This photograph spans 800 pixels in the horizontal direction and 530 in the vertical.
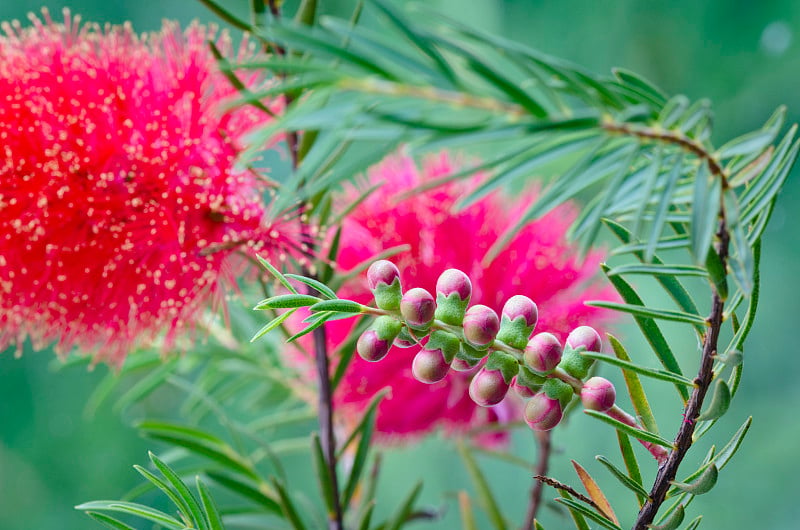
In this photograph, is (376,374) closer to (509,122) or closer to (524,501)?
(509,122)

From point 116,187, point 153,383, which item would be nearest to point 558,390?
point 116,187

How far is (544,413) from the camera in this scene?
7.7 inches

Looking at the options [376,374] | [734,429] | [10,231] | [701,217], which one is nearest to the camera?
[701,217]

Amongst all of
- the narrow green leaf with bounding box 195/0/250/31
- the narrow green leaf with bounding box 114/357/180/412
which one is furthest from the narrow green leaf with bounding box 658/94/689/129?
the narrow green leaf with bounding box 114/357/180/412

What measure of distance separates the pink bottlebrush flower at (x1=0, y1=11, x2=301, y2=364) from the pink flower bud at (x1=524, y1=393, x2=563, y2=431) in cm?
15

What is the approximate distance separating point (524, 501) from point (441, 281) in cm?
61

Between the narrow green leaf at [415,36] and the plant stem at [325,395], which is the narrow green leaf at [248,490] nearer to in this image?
the plant stem at [325,395]

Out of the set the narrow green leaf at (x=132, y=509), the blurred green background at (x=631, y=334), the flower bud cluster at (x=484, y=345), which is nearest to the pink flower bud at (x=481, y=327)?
the flower bud cluster at (x=484, y=345)

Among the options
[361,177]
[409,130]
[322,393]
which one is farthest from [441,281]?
[361,177]

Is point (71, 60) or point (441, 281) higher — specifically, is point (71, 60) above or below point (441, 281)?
above

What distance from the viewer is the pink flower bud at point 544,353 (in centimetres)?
19

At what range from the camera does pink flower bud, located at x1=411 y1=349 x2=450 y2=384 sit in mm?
189

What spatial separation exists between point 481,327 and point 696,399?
7cm

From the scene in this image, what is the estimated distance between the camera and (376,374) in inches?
16.9
